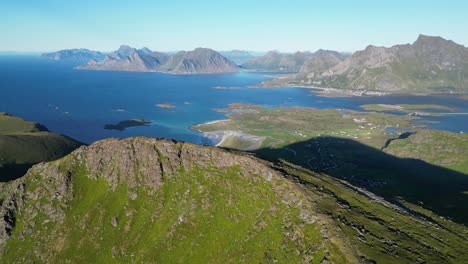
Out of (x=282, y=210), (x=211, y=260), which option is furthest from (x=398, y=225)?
(x=211, y=260)

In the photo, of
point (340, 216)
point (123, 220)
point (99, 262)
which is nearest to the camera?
point (340, 216)

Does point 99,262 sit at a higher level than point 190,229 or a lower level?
lower

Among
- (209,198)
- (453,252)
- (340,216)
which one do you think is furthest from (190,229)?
(453,252)

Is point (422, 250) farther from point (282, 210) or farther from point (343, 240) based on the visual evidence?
point (282, 210)

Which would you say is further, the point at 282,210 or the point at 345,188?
the point at 345,188

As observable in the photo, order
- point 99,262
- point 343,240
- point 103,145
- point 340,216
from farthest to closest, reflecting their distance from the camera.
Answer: point 103,145
point 99,262
point 340,216
point 343,240

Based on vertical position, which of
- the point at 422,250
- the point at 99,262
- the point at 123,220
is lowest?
the point at 99,262

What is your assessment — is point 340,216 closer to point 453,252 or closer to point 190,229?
point 453,252
